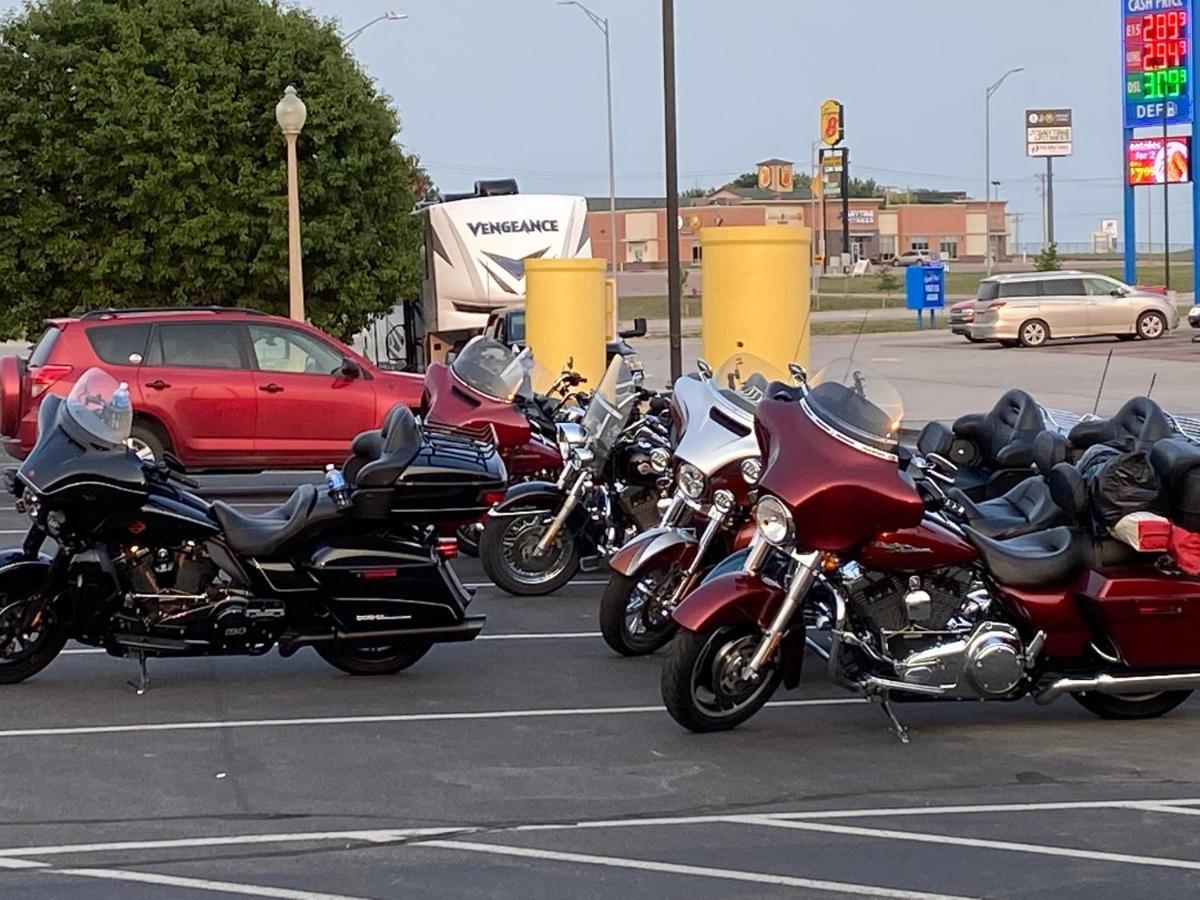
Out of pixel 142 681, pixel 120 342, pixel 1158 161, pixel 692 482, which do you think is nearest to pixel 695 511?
pixel 692 482

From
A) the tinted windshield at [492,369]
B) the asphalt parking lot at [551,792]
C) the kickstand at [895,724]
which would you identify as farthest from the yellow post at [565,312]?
the kickstand at [895,724]

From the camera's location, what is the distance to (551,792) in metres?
6.82

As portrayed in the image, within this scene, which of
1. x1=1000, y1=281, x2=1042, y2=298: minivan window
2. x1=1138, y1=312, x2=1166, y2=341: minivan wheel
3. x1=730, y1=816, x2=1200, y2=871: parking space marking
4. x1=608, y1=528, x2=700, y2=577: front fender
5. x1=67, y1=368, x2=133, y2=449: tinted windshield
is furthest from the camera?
x1=1000, y1=281, x2=1042, y2=298: minivan window

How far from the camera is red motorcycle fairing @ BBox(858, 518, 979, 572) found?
7.33 metres

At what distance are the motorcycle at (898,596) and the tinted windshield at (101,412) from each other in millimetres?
2870

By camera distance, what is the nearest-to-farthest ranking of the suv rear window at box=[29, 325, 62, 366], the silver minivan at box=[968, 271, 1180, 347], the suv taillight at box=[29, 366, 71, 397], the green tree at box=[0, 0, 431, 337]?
the suv taillight at box=[29, 366, 71, 397] < the suv rear window at box=[29, 325, 62, 366] < the green tree at box=[0, 0, 431, 337] < the silver minivan at box=[968, 271, 1180, 347]

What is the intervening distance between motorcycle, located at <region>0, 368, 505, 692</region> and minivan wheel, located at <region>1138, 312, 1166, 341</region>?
3534 centimetres

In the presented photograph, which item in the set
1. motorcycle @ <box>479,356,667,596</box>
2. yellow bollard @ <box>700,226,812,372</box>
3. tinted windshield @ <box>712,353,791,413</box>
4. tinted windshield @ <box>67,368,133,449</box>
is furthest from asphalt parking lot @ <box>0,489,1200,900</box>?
yellow bollard @ <box>700,226,812,372</box>

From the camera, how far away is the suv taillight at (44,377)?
16.2 meters

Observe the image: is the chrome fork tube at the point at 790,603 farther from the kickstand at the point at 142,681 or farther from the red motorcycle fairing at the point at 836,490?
the kickstand at the point at 142,681

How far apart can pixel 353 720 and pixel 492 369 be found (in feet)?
14.3

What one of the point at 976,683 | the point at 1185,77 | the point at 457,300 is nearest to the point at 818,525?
the point at 976,683

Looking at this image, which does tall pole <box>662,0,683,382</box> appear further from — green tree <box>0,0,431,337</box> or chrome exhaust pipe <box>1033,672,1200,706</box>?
chrome exhaust pipe <box>1033,672,1200,706</box>

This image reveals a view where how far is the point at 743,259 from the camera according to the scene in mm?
17078
